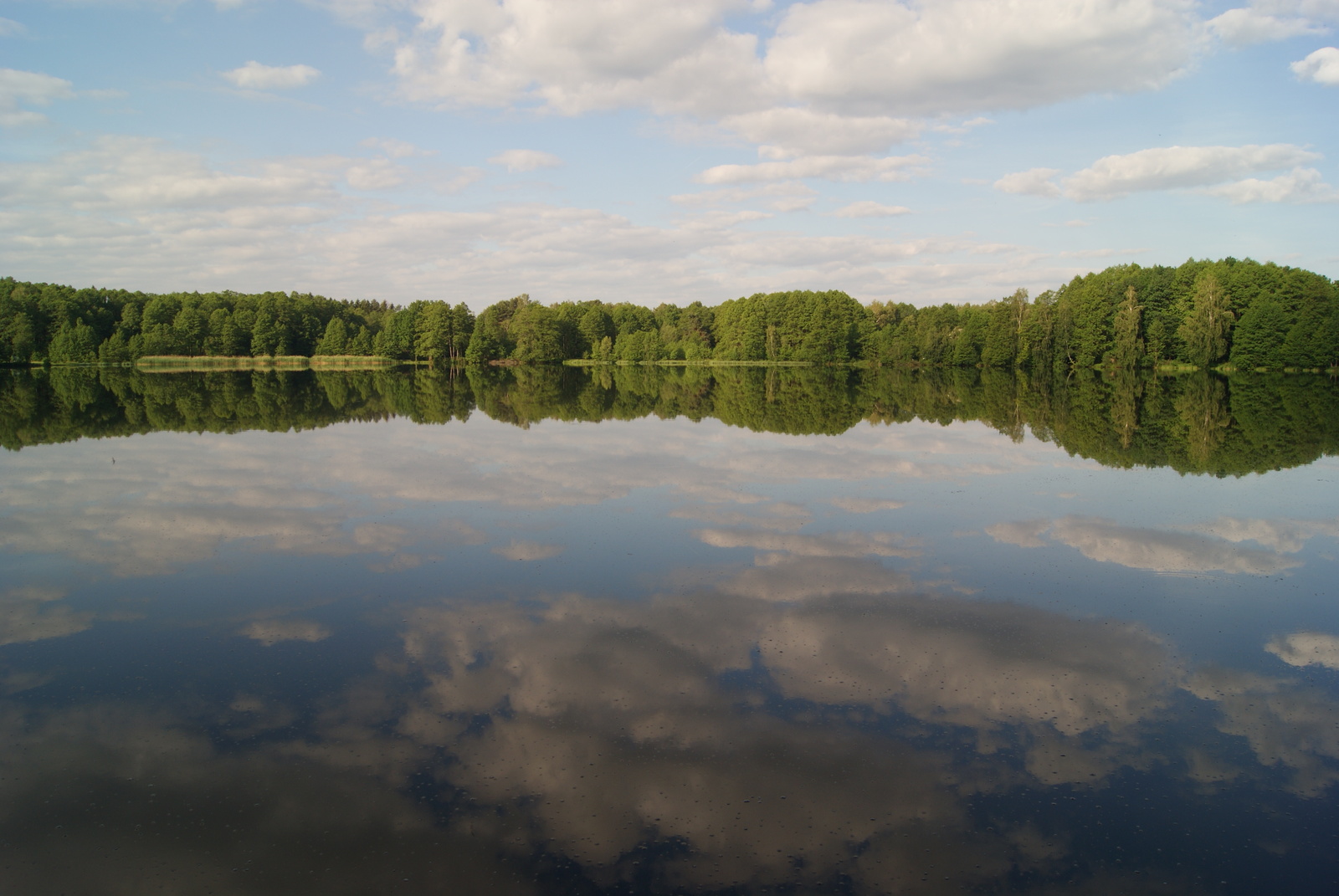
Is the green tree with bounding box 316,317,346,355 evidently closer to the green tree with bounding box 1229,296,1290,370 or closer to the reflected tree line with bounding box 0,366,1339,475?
the reflected tree line with bounding box 0,366,1339,475

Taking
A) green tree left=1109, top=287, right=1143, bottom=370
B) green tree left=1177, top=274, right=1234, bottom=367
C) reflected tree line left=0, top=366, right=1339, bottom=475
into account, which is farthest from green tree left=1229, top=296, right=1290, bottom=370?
green tree left=1109, top=287, right=1143, bottom=370

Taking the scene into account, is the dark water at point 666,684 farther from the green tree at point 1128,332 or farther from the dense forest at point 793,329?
the dense forest at point 793,329

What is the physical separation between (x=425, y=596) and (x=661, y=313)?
453 ft

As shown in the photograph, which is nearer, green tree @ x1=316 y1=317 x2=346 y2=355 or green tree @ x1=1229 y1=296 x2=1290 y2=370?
green tree @ x1=1229 y1=296 x2=1290 y2=370

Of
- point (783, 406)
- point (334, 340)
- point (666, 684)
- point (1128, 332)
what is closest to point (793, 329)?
point (1128, 332)

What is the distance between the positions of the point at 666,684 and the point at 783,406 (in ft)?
107

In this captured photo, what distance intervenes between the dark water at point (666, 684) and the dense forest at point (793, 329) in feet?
201

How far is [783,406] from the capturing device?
130 feet

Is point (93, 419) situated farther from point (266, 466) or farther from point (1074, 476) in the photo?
point (1074, 476)

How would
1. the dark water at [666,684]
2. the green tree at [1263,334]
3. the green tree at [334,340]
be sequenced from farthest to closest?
the green tree at [334,340], the green tree at [1263,334], the dark water at [666,684]

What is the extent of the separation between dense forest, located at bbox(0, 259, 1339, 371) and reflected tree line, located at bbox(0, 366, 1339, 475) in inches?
280

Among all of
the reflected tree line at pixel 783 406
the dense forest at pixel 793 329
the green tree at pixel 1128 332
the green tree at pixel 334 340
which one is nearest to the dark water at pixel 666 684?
the reflected tree line at pixel 783 406

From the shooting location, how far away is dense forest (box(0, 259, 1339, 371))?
67562 mm

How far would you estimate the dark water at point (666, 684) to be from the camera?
5383 mm
